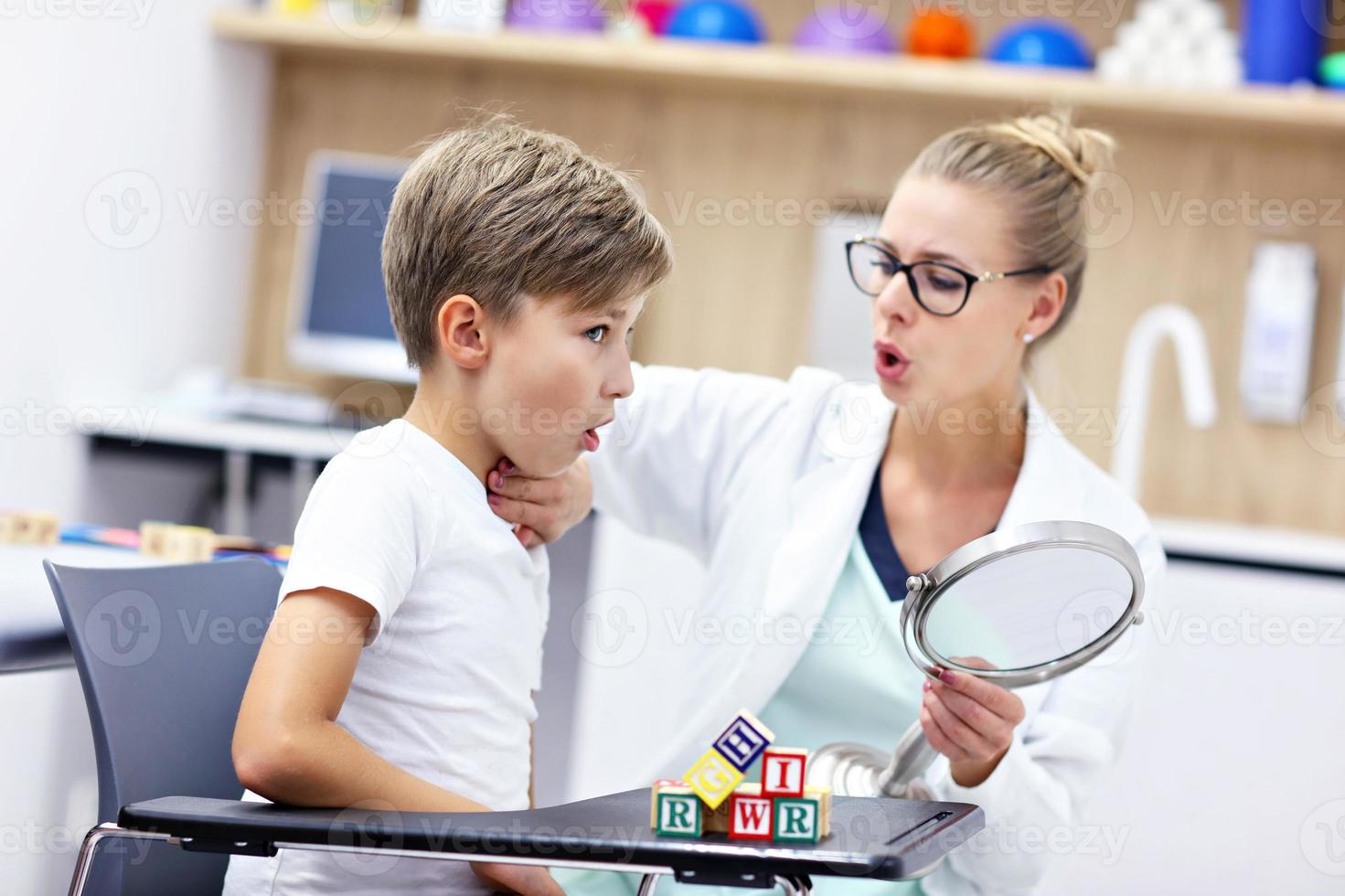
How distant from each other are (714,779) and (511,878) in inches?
10.6

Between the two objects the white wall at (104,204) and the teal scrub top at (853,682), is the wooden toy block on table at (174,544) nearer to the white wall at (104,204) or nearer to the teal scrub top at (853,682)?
the teal scrub top at (853,682)

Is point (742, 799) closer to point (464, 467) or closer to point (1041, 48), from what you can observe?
point (464, 467)

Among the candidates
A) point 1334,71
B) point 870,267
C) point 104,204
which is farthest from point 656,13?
point 870,267

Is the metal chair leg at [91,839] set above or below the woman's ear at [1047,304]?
below

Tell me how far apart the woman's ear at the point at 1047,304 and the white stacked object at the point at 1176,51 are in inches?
48.8

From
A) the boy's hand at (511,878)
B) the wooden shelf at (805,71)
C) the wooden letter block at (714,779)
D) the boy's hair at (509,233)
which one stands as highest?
the wooden shelf at (805,71)

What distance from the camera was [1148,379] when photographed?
2.75 metres

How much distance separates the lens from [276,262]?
3.18m

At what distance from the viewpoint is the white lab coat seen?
128 cm

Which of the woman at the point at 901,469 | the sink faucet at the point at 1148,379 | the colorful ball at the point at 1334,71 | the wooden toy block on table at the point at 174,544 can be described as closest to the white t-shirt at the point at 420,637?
the woman at the point at 901,469

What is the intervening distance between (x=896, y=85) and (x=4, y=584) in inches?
75.7

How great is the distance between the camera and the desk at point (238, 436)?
2.52 meters

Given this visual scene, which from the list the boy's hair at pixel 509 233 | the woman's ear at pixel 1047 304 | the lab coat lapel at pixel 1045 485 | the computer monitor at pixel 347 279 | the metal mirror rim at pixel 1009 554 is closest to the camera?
the metal mirror rim at pixel 1009 554

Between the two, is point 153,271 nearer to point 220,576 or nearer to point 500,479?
point 220,576
